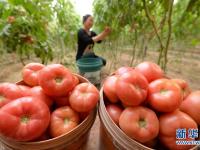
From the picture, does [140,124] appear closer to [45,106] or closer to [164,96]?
[164,96]

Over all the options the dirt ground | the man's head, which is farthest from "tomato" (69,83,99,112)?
the dirt ground

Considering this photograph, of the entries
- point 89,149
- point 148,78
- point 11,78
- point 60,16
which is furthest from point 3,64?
point 148,78

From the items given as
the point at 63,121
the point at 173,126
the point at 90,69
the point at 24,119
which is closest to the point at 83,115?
the point at 63,121

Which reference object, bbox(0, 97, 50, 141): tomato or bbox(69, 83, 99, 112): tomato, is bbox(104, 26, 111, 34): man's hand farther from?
bbox(0, 97, 50, 141): tomato

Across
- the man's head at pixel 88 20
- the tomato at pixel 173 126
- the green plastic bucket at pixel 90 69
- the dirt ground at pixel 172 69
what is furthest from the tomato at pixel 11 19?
the dirt ground at pixel 172 69

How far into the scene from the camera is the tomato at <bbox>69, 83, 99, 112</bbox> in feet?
2.28

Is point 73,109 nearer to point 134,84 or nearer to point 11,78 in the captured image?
point 134,84

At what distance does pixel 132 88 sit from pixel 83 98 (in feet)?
0.65

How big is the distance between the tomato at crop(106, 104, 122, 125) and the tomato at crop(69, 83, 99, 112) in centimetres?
7

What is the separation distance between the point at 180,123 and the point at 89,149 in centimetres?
52

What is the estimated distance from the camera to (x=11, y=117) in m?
0.59

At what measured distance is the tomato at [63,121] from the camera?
0.67m

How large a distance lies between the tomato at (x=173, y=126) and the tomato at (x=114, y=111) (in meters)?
0.16

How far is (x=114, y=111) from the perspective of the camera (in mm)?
714
